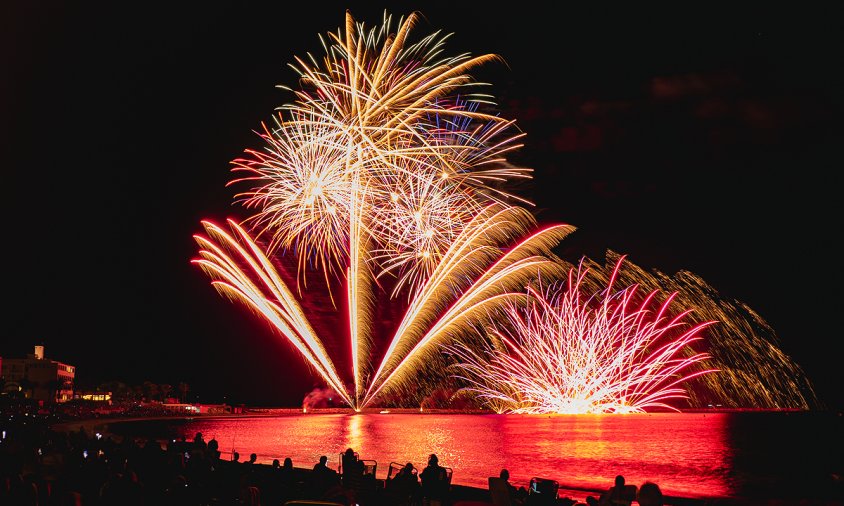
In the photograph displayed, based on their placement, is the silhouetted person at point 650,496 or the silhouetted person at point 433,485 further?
the silhouetted person at point 433,485

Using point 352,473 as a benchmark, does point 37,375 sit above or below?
above

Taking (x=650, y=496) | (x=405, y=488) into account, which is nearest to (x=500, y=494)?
(x=650, y=496)

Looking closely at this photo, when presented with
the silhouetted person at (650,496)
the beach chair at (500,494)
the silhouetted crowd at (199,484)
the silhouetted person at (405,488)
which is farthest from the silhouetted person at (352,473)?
the silhouetted person at (650,496)

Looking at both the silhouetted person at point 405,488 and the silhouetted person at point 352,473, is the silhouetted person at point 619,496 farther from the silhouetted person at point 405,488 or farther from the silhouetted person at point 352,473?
the silhouetted person at point 352,473

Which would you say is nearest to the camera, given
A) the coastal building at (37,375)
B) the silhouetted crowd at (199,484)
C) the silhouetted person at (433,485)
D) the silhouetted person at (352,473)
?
the silhouetted crowd at (199,484)

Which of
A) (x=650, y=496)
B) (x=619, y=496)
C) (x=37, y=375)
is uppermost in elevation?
(x=37, y=375)

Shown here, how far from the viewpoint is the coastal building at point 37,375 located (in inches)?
5935

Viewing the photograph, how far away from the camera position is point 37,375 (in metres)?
159

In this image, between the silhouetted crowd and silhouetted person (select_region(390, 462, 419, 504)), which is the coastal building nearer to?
the silhouetted crowd

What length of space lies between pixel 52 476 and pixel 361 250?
868 inches

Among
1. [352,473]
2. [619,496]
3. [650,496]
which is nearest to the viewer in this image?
[650,496]

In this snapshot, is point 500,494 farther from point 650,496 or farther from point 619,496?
point 619,496

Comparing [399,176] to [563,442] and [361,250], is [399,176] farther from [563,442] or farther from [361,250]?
[563,442]

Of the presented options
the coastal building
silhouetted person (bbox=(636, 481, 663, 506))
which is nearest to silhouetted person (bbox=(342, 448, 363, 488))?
silhouetted person (bbox=(636, 481, 663, 506))
